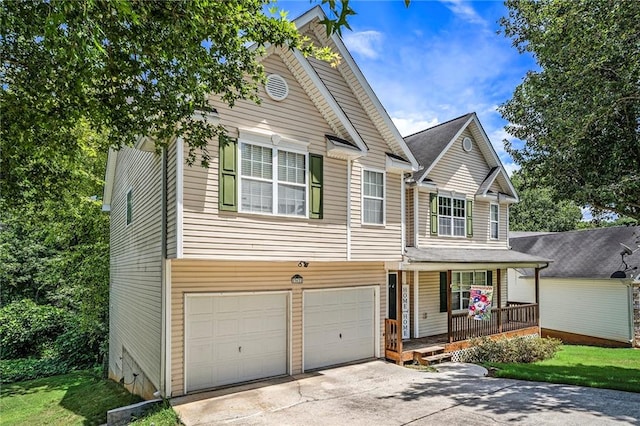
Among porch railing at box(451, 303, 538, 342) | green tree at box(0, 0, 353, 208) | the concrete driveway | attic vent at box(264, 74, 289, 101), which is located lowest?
the concrete driveway

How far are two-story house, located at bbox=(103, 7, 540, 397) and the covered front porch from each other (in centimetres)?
17

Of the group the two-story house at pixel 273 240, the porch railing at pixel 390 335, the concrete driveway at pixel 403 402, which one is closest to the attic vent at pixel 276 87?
the two-story house at pixel 273 240

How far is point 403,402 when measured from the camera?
28.4ft

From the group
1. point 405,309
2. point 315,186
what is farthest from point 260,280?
point 405,309

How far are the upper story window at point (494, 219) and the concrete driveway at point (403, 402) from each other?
28.5 ft

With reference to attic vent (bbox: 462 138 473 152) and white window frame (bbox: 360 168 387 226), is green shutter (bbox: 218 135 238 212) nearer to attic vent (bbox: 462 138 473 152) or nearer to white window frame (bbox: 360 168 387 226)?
white window frame (bbox: 360 168 387 226)

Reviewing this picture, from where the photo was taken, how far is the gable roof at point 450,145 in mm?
15867

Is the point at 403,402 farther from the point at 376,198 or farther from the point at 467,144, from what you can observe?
the point at 467,144

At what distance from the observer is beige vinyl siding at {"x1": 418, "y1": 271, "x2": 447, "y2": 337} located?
15370 mm

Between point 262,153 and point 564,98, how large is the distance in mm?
8346

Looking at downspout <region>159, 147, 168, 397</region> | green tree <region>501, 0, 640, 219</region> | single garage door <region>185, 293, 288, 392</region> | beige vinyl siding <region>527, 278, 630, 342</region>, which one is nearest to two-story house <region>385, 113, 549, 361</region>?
green tree <region>501, 0, 640, 219</region>

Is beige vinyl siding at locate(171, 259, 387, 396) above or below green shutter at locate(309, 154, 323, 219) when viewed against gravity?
below

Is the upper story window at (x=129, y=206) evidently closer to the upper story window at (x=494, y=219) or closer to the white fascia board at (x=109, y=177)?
the white fascia board at (x=109, y=177)

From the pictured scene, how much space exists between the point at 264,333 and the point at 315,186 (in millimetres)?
4036
